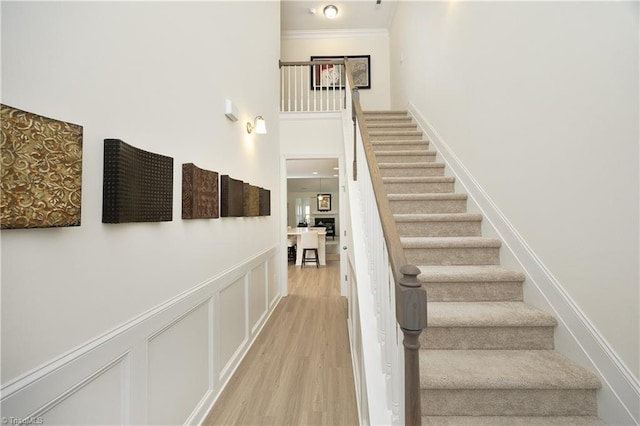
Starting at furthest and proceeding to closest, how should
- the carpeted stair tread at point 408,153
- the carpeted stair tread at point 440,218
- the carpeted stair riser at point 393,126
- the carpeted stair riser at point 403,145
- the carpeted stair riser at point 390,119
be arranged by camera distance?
the carpeted stair riser at point 390,119, the carpeted stair riser at point 393,126, the carpeted stair riser at point 403,145, the carpeted stair tread at point 408,153, the carpeted stair tread at point 440,218

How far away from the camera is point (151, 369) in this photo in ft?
4.56

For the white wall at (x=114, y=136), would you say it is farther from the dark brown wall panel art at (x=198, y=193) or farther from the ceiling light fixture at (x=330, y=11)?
the ceiling light fixture at (x=330, y=11)

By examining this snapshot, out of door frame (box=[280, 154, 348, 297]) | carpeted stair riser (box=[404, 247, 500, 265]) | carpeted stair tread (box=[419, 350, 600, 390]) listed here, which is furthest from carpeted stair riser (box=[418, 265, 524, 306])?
door frame (box=[280, 154, 348, 297])

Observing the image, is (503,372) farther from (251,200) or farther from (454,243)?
(251,200)

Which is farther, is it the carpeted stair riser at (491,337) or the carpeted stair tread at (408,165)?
the carpeted stair tread at (408,165)

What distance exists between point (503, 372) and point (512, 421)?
0.65ft

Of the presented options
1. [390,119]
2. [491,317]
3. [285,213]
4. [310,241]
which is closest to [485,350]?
[491,317]

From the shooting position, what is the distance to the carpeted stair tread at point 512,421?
4.17ft

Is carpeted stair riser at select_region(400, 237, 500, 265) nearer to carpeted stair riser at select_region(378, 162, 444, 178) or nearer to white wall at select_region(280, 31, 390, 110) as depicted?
carpeted stair riser at select_region(378, 162, 444, 178)

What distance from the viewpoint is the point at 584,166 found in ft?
4.70

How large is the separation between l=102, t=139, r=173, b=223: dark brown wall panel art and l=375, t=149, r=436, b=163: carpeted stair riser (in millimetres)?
2325

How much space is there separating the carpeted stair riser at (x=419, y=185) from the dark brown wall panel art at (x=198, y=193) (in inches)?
62.8

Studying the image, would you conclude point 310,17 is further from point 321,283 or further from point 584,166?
point 584,166

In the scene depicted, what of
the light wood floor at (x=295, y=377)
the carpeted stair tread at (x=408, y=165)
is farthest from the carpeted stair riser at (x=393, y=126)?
the light wood floor at (x=295, y=377)
